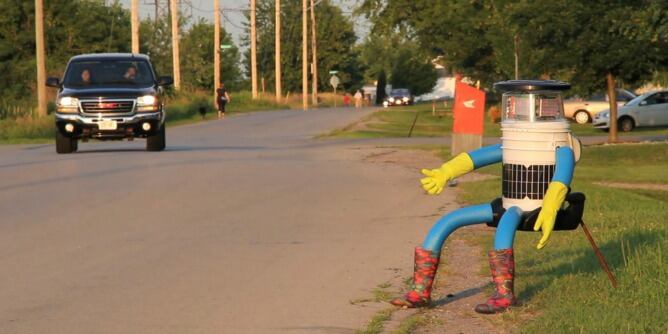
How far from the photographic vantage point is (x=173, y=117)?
60.2 m

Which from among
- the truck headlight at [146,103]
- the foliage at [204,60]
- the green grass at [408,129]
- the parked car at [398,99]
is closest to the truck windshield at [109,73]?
the truck headlight at [146,103]

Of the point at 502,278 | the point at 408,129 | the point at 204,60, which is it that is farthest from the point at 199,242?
the point at 204,60

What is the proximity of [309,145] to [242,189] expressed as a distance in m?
14.7

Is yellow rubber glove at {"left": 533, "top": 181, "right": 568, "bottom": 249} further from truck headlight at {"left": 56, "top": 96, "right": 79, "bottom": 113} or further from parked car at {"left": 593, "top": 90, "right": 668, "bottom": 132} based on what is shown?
parked car at {"left": 593, "top": 90, "right": 668, "bottom": 132}

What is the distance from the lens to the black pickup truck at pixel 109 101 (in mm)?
26797

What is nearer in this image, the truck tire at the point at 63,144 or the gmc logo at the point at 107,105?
the gmc logo at the point at 107,105

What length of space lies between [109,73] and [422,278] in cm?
2029

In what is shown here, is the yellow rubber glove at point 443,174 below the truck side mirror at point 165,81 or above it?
below

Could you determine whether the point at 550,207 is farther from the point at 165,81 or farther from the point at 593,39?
the point at 593,39

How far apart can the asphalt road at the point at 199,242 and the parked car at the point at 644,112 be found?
2626 centimetres

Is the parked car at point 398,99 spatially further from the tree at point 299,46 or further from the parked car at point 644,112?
the parked car at point 644,112

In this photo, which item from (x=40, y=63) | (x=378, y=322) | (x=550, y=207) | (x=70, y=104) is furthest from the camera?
(x=40, y=63)

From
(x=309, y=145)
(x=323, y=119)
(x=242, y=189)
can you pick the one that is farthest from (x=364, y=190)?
(x=323, y=119)

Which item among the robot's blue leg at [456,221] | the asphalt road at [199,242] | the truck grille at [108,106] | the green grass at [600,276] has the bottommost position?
the asphalt road at [199,242]
